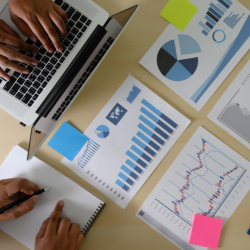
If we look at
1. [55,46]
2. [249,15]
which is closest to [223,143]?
[249,15]

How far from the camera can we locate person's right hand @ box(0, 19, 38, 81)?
567mm

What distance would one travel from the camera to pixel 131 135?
0.73m

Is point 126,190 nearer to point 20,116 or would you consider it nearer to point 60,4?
point 20,116

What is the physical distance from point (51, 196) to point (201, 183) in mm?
561

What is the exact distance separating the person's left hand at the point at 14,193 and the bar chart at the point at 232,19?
0.92 m

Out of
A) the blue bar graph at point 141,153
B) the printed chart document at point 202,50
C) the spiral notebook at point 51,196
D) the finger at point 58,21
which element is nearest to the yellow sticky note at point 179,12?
the printed chart document at point 202,50

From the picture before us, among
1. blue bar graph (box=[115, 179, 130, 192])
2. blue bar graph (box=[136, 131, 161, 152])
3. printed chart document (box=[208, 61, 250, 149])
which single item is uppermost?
printed chart document (box=[208, 61, 250, 149])

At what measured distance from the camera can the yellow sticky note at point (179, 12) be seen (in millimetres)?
704

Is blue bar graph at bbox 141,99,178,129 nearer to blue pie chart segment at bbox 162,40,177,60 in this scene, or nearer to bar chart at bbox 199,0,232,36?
blue pie chart segment at bbox 162,40,177,60

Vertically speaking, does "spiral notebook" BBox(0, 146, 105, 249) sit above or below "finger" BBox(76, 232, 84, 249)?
above

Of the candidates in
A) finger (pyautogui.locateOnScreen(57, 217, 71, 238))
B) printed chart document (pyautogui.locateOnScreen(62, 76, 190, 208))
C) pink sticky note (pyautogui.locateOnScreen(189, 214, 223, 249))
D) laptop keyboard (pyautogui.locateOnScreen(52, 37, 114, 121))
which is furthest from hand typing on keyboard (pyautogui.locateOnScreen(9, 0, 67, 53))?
pink sticky note (pyautogui.locateOnScreen(189, 214, 223, 249))

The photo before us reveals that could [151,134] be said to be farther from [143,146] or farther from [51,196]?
[51,196]

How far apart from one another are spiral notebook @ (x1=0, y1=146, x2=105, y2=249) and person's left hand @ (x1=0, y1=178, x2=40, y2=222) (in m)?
0.03

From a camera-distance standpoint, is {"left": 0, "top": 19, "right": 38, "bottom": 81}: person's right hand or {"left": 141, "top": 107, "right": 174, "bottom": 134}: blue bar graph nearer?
{"left": 0, "top": 19, "right": 38, "bottom": 81}: person's right hand
